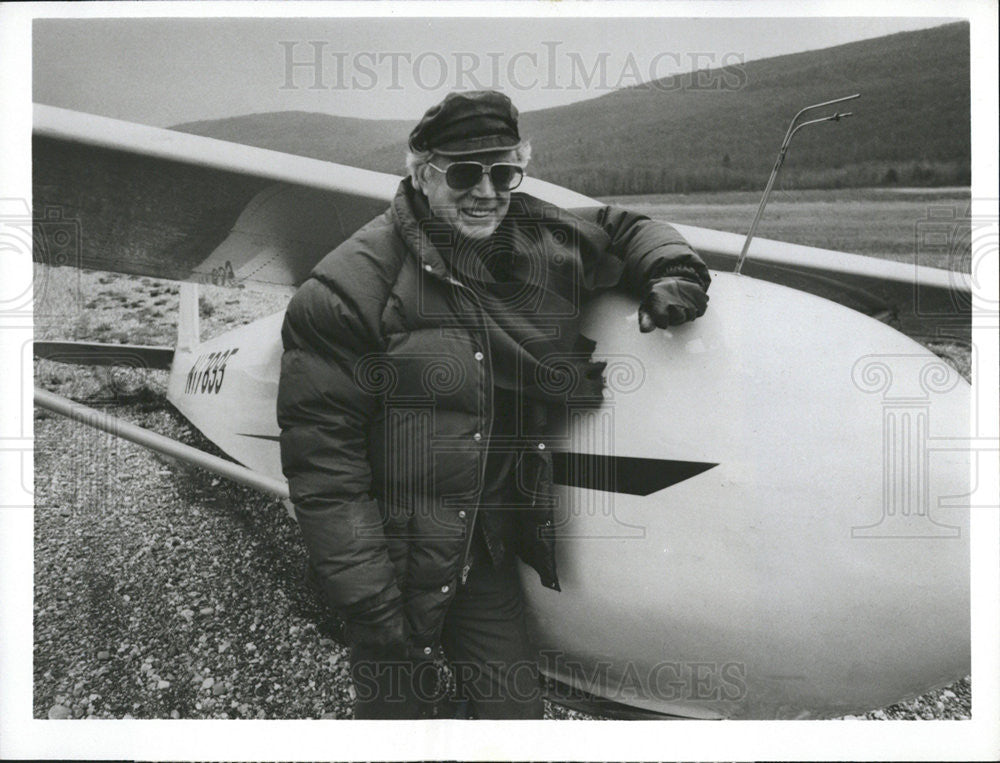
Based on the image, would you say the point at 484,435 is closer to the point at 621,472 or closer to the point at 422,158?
the point at 621,472

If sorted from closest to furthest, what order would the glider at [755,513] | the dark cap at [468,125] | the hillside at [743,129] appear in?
the glider at [755,513]
the dark cap at [468,125]
the hillside at [743,129]

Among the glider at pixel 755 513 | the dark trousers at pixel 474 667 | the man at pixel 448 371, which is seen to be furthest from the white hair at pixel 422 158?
the dark trousers at pixel 474 667

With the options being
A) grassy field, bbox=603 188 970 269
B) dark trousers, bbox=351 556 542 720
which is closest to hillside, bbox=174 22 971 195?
grassy field, bbox=603 188 970 269

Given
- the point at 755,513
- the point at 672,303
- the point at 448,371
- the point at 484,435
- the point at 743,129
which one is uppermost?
the point at 743,129

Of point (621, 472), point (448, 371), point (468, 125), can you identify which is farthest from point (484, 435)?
point (468, 125)

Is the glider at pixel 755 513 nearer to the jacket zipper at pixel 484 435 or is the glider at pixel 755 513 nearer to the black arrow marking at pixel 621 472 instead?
the black arrow marking at pixel 621 472

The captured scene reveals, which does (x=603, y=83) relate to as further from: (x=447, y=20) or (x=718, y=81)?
(x=447, y=20)

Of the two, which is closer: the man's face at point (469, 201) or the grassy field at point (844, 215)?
the man's face at point (469, 201)

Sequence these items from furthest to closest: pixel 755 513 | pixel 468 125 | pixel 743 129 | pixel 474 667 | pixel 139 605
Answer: pixel 139 605
pixel 743 129
pixel 474 667
pixel 468 125
pixel 755 513
